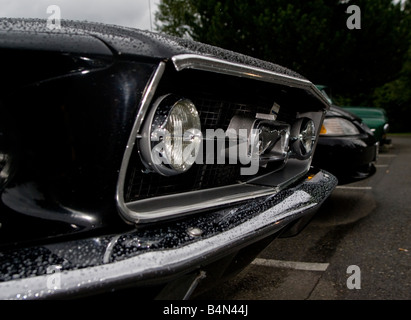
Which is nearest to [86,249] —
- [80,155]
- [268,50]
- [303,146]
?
[80,155]

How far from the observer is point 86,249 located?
1.02 metres

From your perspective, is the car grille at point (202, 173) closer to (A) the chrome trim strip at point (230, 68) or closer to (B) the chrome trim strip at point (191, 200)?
(B) the chrome trim strip at point (191, 200)

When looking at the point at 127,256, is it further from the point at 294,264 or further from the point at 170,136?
the point at 294,264

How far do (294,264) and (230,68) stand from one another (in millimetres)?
1509

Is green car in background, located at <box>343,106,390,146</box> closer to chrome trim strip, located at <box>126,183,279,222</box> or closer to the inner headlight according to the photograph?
the inner headlight

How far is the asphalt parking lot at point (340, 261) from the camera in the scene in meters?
2.09

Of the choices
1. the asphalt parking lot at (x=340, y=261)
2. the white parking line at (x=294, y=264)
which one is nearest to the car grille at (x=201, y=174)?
the asphalt parking lot at (x=340, y=261)

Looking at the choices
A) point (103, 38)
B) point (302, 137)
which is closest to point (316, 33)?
point (302, 137)

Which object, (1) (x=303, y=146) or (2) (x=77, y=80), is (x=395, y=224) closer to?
(1) (x=303, y=146)

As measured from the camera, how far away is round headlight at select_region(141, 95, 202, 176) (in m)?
1.19

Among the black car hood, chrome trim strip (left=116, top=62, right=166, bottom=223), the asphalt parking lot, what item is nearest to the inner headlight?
the asphalt parking lot

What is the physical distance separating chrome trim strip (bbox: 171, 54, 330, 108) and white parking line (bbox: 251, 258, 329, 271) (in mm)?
1099
